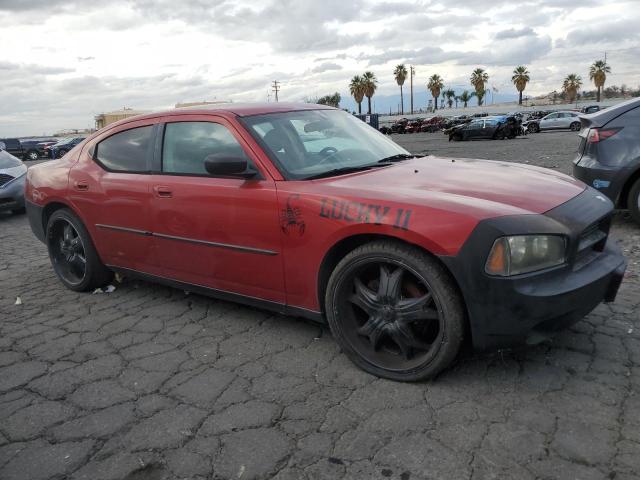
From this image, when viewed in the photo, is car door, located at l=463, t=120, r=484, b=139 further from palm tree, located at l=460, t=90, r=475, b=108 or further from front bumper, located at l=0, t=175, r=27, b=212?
palm tree, located at l=460, t=90, r=475, b=108

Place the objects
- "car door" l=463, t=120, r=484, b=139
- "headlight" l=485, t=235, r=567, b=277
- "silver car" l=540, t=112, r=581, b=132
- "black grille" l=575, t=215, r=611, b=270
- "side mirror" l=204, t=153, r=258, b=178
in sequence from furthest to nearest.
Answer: "silver car" l=540, t=112, r=581, b=132
"car door" l=463, t=120, r=484, b=139
"side mirror" l=204, t=153, r=258, b=178
"black grille" l=575, t=215, r=611, b=270
"headlight" l=485, t=235, r=567, b=277

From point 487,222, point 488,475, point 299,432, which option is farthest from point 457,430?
point 487,222

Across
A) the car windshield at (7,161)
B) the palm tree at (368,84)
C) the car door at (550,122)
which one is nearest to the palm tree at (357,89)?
the palm tree at (368,84)

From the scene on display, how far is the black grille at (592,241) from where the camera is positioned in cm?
267

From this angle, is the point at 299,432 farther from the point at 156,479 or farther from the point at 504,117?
the point at 504,117

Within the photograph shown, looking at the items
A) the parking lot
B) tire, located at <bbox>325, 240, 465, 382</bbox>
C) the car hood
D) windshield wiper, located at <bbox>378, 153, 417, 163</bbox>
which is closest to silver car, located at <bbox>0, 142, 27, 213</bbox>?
the parking lot

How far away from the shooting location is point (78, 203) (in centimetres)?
431

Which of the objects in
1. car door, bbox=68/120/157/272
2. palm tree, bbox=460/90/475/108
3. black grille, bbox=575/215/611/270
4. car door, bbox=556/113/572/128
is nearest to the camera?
black grille, bbox=575/215/611/270

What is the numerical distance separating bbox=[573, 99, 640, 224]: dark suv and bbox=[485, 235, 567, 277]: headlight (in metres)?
3.47

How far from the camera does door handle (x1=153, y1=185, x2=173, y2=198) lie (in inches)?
141

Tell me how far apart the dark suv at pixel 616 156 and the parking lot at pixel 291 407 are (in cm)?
205

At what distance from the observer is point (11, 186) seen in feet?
30.9

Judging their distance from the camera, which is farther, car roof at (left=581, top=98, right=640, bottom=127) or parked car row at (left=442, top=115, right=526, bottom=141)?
parked car row at (left=442, top=115, right=526, bottom=141)

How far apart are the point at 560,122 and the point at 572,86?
62.1m
